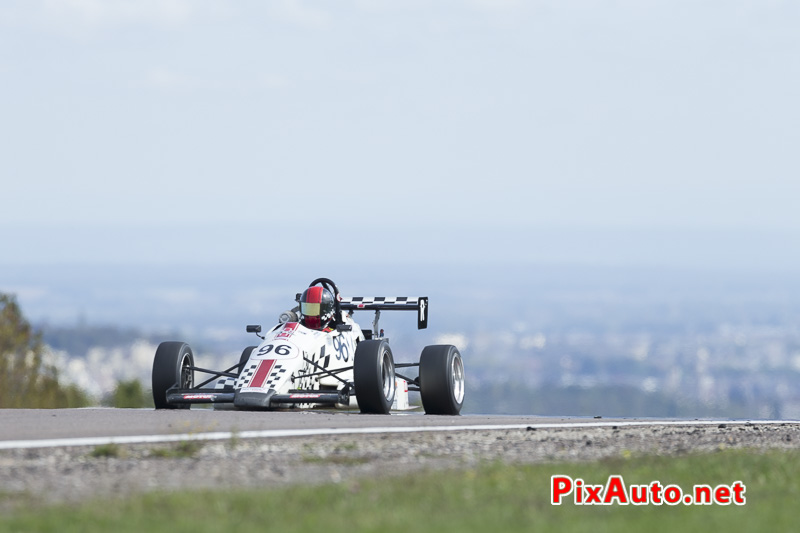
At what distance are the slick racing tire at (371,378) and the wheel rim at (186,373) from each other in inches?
124

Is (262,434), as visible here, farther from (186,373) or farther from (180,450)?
(186,373)

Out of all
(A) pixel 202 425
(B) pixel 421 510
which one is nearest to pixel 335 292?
(A) pixel 202 425

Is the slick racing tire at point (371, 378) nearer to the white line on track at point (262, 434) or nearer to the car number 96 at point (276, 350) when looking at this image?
the car number 96 at point (276, 350)

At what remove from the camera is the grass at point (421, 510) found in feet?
27.7

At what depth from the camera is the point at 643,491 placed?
10305mm

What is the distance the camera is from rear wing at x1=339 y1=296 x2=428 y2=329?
2172 cm

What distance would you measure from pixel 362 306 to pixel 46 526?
13591mm

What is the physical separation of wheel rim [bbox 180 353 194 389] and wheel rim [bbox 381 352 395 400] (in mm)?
3299

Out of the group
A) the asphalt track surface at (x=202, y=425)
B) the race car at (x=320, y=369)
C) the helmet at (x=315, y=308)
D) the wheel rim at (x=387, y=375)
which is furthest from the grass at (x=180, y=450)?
the helmet at (x=315, y=308)

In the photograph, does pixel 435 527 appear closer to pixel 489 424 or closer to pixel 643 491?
pixel 643 491

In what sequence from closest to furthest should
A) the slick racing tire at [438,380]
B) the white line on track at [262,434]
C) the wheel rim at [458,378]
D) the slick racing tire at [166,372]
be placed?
the white line on track at [262,434], the slick racing tire at [166,372], the slick racing tire at [438,380], the wheel rim at [458,378]

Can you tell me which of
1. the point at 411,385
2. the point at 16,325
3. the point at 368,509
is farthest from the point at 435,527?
the point at 16,325

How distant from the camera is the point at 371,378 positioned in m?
17.8

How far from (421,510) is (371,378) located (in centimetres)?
871
